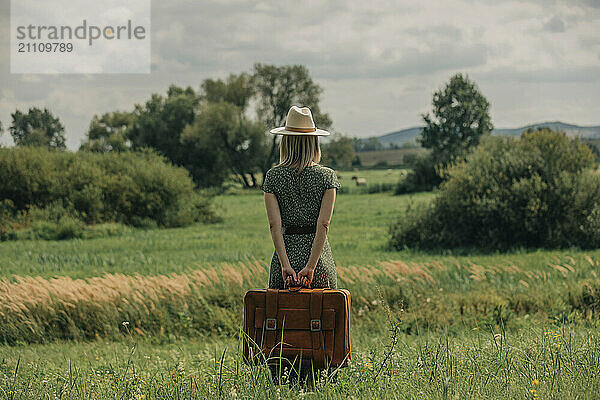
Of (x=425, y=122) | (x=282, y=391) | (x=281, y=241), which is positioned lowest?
(x=282, y=391)

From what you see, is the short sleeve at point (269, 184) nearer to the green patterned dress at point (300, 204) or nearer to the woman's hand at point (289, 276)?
the green patterned dress at point (300, 204)

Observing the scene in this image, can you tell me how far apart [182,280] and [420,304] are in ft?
13.8

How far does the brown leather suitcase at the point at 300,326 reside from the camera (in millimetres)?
4980

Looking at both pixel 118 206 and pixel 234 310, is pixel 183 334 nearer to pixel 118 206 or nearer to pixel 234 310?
pixel 234 310

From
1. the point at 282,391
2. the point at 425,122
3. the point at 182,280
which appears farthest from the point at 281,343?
the point at 425,122

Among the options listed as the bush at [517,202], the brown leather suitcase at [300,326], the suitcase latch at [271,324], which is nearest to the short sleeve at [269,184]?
the brown leather suitcase at [300,326]

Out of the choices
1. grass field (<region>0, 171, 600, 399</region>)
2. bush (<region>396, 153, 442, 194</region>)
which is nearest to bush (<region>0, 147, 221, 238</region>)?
grass field (<region>0, 171, 600, 399</region>)

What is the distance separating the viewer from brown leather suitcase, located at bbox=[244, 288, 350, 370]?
4.98 m

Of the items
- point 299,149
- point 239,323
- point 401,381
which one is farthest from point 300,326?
point 239,323

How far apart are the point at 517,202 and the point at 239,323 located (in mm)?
11236

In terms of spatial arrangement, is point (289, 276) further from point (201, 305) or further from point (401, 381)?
point (201, 305)

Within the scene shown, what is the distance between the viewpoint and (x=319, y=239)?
17.6 ft

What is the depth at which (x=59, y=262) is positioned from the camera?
18.2 metres

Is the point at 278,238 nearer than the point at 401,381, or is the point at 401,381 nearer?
the point at 401,381
